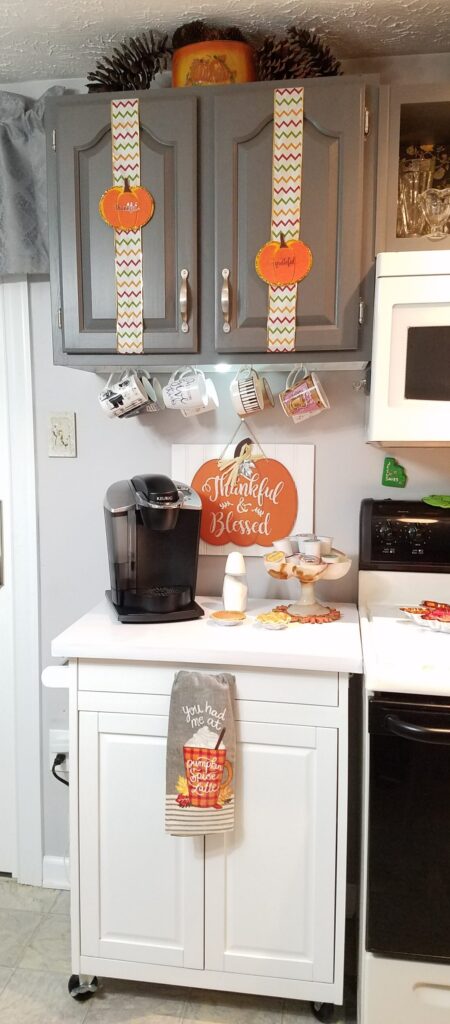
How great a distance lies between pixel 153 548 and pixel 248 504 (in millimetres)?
341

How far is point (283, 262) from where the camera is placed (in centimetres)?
165

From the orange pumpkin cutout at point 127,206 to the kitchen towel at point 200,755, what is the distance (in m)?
1.04

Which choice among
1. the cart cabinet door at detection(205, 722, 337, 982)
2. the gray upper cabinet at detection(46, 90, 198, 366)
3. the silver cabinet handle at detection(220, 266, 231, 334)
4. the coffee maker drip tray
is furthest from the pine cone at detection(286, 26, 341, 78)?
the cart cabinet door at detection(205, 722, 337, 982)

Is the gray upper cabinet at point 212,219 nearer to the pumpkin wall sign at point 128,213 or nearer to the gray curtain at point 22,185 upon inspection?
the pumpkin wall sign at point 128,213

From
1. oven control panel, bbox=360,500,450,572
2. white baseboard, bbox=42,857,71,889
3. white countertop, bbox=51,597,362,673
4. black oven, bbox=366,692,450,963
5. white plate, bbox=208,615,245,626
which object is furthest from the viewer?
white baseboard, bbox=42,857,71,889

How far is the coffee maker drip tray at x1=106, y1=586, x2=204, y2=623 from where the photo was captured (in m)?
1.75

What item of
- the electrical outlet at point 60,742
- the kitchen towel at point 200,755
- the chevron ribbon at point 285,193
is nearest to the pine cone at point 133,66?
the chevron ribbon at point 285,193

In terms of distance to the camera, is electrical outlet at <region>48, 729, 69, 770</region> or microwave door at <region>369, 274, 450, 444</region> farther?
electrical outlet at <region>48, 729, 69, 770</region>

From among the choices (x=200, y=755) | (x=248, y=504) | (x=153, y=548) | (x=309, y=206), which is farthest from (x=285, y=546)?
(x=309, y=206)

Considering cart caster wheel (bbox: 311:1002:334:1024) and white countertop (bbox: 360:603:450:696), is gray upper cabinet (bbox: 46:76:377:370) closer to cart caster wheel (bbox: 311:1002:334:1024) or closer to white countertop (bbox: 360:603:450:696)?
white countertop (bbox: 360:603:450:696)

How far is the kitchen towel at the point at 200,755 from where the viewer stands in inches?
60.6

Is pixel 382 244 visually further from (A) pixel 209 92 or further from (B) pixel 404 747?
(B) pixel 404 747

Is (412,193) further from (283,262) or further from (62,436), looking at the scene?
(62,436)

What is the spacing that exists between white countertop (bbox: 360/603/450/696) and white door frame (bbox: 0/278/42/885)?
1019 mm
